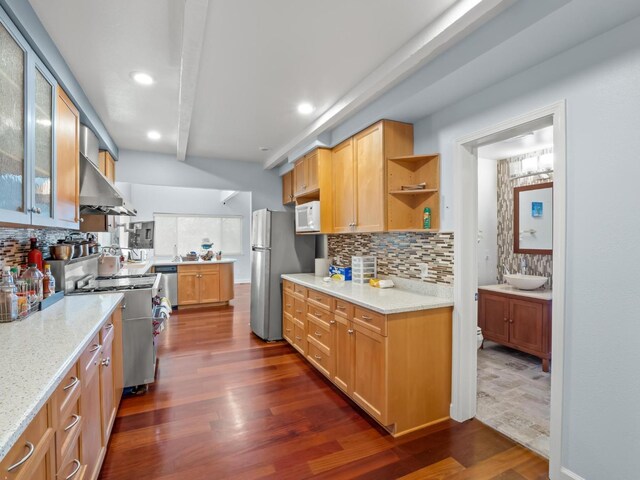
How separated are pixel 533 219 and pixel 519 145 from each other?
2.95 feet

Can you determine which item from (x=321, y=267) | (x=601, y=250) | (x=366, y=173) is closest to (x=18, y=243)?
(x=366, y=173)

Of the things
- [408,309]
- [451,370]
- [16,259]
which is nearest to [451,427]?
[451,370]

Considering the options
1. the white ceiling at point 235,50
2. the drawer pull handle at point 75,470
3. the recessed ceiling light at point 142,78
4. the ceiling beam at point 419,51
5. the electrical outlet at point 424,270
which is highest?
the white ceiling at point 235,50

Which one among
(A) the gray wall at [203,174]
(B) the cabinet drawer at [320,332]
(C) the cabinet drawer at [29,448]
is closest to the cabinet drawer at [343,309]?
(B) the cabinet drawer at [320,332]

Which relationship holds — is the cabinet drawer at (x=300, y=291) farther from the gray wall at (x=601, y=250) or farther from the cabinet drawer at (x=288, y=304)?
the gray wall at (x=601, y=250)

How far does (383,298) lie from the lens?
245 cm

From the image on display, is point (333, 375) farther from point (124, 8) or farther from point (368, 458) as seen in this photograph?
point (124, 8)

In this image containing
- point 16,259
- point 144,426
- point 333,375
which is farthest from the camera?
point 333,375

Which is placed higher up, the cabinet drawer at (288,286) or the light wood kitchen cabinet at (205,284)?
the cabinet drawer at (288,286)

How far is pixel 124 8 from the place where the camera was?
1684 mm

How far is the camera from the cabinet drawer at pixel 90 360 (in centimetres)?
149

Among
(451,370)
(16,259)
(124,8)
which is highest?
(124,8)

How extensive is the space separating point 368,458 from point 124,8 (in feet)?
9.27

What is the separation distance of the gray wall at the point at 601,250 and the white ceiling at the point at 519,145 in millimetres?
1362
